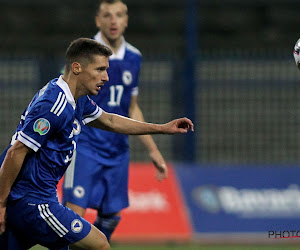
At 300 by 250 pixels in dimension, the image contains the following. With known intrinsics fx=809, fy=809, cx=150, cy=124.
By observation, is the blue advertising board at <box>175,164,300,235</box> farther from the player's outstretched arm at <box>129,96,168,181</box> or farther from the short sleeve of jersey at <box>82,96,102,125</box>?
the short sleeve of jersey at <box>82,96,102,125</box>

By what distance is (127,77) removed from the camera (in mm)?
7656

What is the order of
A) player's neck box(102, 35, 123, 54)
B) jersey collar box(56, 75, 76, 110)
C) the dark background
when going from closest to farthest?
jersey collar box(56, 75, 76, 110)
player's neck box(102, 35, 123, 54)
the dark background

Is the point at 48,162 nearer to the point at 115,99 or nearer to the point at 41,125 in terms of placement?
the point at 41,125

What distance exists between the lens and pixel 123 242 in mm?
10297

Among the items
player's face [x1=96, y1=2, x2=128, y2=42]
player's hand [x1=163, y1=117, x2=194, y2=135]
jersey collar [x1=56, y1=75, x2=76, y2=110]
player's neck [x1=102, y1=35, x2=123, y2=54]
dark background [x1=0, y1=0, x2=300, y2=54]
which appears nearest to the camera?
jersey collar [x1=56, y1=75, x2=76, y2=110]

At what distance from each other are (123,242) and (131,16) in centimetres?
783

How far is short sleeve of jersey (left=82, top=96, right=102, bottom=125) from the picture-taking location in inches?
238

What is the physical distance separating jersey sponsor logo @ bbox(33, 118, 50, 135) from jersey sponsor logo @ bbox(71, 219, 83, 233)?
0.69 meters

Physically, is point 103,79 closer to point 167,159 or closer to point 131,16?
point 167,159

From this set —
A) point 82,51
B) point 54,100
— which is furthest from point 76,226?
point 82,51

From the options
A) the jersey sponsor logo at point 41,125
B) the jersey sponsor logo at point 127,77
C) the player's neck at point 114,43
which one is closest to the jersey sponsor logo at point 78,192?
the jersey sponsor logo at point 127,77

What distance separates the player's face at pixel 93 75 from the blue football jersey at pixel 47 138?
149mm

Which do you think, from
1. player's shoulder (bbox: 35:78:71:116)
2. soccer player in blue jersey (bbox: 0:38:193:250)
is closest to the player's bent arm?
→ soccer player in blue jersey (bbox: 0:38:193:250)

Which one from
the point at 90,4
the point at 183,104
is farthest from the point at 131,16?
the point at 183,104
